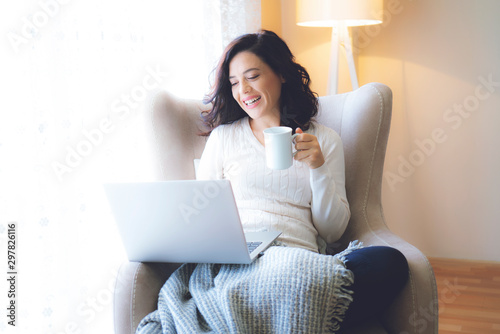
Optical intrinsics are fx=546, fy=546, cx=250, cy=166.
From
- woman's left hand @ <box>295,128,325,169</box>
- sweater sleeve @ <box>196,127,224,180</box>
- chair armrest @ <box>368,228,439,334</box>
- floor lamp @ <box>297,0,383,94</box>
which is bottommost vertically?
chair armrest @ <box>368,228,439,334</box>

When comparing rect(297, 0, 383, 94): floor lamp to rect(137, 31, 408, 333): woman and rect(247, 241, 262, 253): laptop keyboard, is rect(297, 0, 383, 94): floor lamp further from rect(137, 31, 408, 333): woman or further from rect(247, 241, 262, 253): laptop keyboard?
rect(247, 241, 262, 253): laptop keyboard

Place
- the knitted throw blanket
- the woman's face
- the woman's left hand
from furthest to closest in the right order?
the woman's face < the woman's left hand < the knitted throw blanket

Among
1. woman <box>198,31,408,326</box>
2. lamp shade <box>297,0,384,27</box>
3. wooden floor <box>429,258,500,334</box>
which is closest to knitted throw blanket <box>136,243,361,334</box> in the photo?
woman <box>198,31,408,326</box>

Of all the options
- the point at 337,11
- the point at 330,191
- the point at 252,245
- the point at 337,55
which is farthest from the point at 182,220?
the point at 337,55

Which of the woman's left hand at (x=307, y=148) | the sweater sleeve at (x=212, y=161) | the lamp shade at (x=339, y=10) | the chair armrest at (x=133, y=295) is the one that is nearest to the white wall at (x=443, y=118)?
the lamp shade at (x=339, y=10)

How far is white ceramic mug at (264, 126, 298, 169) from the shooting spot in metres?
1.29

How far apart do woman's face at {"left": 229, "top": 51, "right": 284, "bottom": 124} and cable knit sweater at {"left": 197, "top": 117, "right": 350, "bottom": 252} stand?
0.30 ft

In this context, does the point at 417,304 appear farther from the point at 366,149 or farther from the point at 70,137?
the point at 70,137

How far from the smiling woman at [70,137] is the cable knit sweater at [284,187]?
30 centimetres

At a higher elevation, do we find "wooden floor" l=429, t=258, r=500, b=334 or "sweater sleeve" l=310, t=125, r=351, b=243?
"sweater sleeve" l=310, t=125, r=351, b=243

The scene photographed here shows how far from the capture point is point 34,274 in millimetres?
1358

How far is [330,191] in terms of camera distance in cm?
149

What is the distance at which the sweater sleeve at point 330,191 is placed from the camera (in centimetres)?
148

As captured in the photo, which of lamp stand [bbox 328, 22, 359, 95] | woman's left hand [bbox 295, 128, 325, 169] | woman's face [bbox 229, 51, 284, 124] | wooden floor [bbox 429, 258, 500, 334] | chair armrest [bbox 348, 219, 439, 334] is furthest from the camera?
lamp stand [bbox 328, 22, 359, 95]
